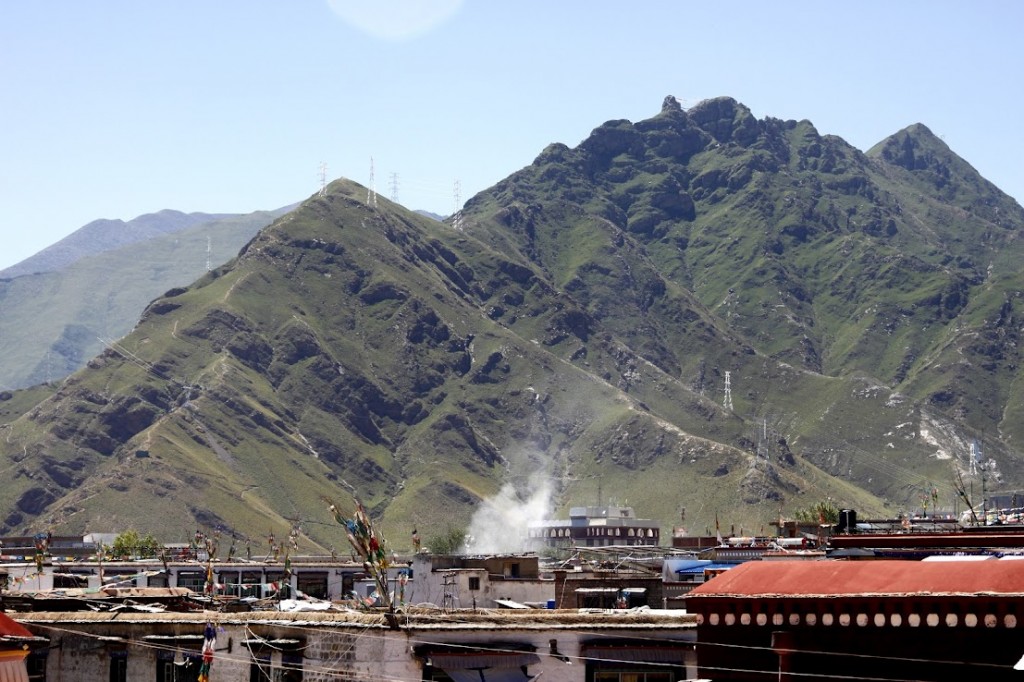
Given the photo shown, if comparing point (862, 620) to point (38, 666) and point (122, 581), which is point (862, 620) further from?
point (122, 581)

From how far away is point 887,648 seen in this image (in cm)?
3591

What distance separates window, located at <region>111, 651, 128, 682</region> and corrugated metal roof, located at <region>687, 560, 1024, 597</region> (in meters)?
20.1

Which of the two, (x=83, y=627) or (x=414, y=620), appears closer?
(x=414, y=620)

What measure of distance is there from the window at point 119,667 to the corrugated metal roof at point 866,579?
20108 millimetres

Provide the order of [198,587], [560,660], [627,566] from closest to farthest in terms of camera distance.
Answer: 1. [560,660]
2. [627,566]
3. [198,587]

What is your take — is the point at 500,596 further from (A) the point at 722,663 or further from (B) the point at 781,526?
(B) the point at 781,526

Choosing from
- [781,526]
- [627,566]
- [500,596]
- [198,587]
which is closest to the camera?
[500,596]

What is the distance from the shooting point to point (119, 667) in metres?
51.6

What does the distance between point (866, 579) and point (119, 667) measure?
25.0m

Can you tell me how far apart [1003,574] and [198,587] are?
7562cm

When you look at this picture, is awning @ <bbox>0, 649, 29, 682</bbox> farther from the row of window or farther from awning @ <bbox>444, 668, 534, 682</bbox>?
the row of window

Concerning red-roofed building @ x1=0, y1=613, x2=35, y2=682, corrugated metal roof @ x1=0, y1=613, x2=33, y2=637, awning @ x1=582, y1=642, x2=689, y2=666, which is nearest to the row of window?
awning @ x1=582, y1=642, x2=689, y2=666

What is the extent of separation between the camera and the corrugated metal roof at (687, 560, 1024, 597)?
35000 mm

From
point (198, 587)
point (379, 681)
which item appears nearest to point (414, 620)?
point (379, 681)
